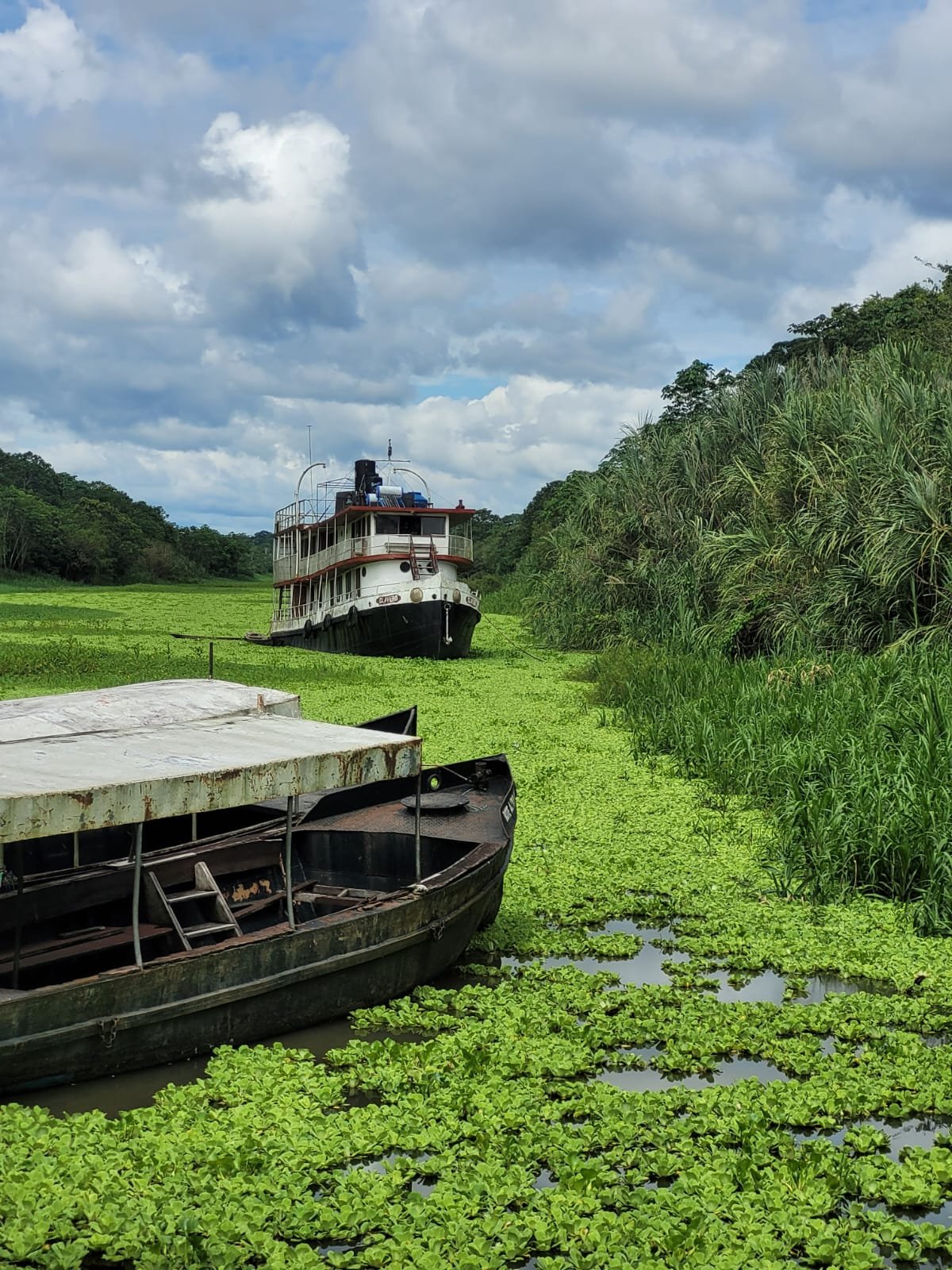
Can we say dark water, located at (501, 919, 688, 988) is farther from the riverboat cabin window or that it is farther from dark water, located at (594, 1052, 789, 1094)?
the riverboat cabin window

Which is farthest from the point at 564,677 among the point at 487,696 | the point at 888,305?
the point at 888,305

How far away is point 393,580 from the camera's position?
22.3m

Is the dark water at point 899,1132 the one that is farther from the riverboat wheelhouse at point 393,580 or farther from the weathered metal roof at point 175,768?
the riverboat wheelhouse at point 393,580

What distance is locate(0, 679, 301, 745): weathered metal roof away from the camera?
6410mm

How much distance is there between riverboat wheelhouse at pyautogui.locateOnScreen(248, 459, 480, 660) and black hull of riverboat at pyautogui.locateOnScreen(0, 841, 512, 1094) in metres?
15.2

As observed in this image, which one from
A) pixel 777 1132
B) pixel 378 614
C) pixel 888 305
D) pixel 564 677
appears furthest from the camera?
pixel 888 305

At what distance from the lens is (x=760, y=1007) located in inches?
236

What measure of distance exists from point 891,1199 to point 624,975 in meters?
2.43

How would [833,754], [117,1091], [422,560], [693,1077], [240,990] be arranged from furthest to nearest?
[422,560], [833,754], [240,990], [693,1077], [117,1091]

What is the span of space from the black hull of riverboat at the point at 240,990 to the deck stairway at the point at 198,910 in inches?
18.3

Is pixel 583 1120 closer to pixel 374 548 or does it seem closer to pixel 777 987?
pixel 777 987

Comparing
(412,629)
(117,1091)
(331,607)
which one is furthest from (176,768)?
(331,607)

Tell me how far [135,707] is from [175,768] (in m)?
1.77

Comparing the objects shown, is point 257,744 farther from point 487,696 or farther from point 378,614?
point 378,614
